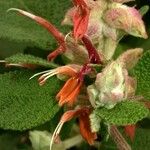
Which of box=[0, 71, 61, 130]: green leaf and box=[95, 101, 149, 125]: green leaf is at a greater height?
box=[95, 101, 149, 125]: green leaf

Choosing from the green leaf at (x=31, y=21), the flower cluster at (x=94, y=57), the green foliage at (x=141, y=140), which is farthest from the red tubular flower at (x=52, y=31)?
the green foliage at (x=141, y=140)

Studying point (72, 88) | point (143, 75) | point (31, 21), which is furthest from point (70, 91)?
point (31, 21)

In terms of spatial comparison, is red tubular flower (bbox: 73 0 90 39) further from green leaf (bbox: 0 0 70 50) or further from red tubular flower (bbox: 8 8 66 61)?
green leaf (bbox: 0 0 70 50)

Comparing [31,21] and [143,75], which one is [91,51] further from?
[31,21]

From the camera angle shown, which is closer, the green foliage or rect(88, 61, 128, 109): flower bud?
rect(88, 61, 128, 109): flower bud

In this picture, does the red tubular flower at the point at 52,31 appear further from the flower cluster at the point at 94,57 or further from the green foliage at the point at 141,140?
the green foliage at the point at 141,140

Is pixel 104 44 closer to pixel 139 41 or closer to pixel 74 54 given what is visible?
pixel 74 54

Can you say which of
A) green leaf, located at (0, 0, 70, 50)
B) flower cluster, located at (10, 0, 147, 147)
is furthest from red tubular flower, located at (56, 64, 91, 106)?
green leaf, located at (0, 0, 70, 50)
